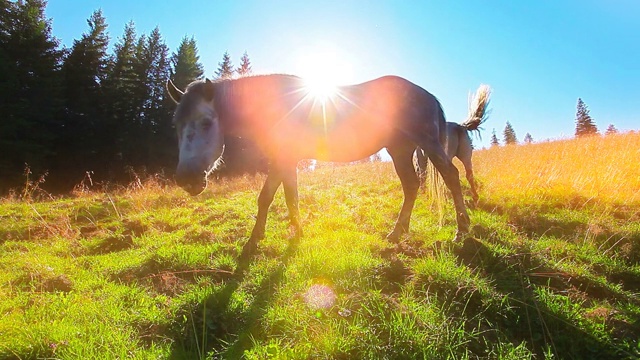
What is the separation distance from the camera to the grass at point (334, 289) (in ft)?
6.82

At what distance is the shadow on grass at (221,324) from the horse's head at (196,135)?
1.32m

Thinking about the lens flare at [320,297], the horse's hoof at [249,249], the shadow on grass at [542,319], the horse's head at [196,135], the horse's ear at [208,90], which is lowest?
the shadow on grass at [542,319]

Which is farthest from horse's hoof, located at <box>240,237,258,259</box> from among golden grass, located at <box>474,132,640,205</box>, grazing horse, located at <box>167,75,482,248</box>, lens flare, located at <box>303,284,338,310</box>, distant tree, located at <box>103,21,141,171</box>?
distant tree, located at <box>103,21,141,171</box>

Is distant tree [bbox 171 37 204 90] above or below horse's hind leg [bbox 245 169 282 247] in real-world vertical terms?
above

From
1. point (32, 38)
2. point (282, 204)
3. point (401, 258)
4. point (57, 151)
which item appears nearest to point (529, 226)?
point (401, 258)

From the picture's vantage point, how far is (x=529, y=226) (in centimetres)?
504

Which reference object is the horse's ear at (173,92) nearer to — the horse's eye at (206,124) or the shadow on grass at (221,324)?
the horse's eye at (206,124)

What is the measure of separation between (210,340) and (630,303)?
353 cm

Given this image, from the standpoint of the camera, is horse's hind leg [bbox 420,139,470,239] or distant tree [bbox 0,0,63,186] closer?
horse's hind leg [bbox 420,139,470,239]

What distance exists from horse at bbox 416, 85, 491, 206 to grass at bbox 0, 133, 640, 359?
2531 millimetres

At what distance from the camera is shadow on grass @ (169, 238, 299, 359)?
2135mm

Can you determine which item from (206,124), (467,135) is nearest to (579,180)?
(467,135)

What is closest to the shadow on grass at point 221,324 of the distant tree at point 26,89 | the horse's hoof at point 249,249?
the horse's hoof at point 249,249

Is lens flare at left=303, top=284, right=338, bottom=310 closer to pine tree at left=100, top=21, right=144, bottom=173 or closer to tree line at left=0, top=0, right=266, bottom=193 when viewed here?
tree line at left=0, top=0, right=266, bottom=193
